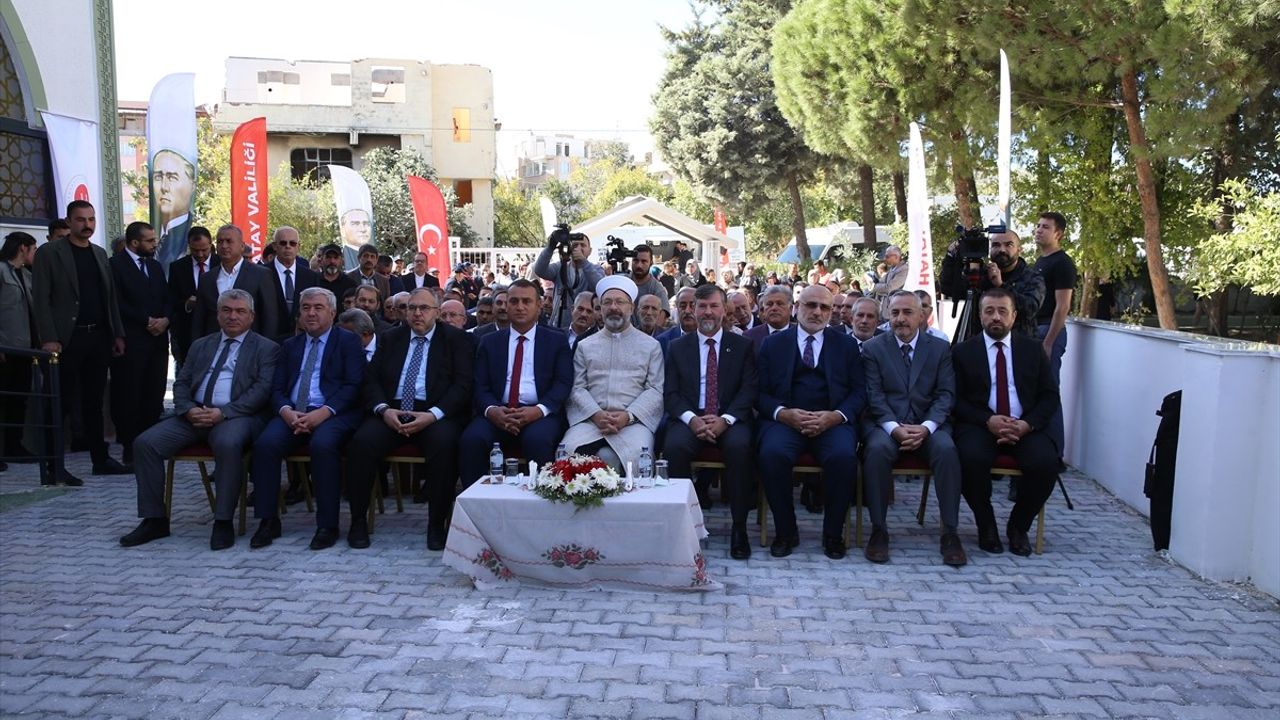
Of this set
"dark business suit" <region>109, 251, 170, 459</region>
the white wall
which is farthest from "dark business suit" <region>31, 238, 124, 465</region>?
the white wall

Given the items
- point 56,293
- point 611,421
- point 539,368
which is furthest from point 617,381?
point 56,293

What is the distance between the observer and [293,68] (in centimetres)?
5369

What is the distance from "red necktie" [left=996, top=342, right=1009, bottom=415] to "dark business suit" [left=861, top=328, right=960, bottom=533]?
10.6 inches

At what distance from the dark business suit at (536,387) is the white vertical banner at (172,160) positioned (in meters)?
5.51

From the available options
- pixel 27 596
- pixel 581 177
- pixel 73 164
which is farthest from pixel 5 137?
pixel 581 177

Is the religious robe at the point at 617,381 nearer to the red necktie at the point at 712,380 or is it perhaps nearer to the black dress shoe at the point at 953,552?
the red necktie at the point at 712,380

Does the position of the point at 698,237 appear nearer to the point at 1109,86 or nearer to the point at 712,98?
the point at 712,98

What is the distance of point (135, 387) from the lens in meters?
8.42

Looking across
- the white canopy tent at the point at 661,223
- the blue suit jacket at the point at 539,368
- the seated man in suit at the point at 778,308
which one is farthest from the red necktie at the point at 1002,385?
the white canopy tent at the point at 661,223

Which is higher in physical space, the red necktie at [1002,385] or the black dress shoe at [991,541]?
the red necktie at [1002,385]

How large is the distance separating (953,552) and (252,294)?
570cm

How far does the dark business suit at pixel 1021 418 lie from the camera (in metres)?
5.93

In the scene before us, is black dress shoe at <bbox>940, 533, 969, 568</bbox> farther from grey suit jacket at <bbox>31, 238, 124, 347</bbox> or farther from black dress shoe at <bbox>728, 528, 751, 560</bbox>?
grey suit jacket at <bbox>31, 238, 124, 347</bbox>

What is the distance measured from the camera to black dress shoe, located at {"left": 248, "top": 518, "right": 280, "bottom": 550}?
604cm
